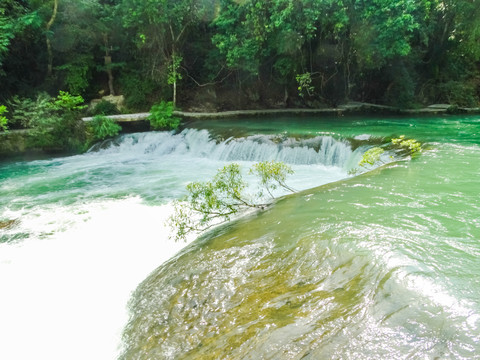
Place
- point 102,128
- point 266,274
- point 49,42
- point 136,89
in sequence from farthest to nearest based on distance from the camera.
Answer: point 136,89 → point 49,42 → point 102,128 → point 266,274

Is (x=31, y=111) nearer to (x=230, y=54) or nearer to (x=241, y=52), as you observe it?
(x=230, y=54)

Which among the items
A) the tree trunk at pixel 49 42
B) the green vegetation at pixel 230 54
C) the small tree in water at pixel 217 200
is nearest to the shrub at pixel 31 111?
the green vegetation at pixel 230 54

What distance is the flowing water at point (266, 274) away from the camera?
2.50 metres

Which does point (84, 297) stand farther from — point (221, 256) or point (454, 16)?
point (454, 16)

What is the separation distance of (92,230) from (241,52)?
34.9 feet

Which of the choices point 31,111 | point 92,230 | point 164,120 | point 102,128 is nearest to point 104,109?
point 102,128

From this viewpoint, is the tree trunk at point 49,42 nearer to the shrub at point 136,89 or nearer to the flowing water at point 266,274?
the shrub at point 136,89

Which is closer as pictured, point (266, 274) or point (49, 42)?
point (266, 274)

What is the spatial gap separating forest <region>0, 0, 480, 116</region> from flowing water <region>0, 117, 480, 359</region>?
774 cm

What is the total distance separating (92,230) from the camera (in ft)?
19.6

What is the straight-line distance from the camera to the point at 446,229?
154 inches

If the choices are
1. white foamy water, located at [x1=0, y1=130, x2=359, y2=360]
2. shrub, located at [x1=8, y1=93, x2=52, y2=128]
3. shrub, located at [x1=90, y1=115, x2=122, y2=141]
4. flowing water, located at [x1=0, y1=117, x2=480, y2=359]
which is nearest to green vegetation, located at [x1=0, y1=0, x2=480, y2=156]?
Answer: shrub, located at [x1=8, y1=93, x2=52, y2=128]

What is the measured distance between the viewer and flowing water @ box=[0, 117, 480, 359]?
2502 mm

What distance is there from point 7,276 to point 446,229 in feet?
18.9
